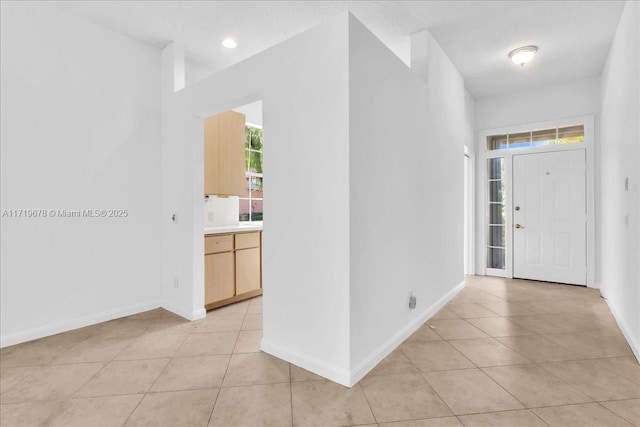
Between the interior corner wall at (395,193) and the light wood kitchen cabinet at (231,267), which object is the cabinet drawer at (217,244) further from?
the interior corner wall at (395,193)

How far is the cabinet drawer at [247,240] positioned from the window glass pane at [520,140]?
4.09m

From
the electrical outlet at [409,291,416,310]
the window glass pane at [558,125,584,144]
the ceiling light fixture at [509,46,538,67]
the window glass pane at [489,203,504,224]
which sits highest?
the ceiling light fixture at [509,46,538,67]

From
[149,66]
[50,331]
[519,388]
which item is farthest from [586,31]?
[50,331]

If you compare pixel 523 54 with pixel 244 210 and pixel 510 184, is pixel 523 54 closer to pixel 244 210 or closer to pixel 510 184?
pixel 510 184

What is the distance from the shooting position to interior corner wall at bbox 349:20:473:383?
216 cm

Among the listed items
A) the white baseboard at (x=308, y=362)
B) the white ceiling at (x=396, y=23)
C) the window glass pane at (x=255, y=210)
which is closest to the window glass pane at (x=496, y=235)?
the white ceiling at (x=396, y=23)

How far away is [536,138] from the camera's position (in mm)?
4922

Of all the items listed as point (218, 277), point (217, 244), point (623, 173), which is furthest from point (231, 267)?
point (623, 173)

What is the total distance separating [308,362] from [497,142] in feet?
15.3

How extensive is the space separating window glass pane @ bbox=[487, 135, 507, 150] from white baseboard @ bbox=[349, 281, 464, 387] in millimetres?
2768

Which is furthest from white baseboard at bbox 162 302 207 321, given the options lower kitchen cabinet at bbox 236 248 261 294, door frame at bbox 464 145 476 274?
door frame at bbox 464 145 476 274

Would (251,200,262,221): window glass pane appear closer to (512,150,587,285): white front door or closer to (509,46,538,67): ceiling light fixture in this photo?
(509,46,538,67): ceiling light fixture

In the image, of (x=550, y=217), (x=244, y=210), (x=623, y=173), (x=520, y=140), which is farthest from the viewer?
(x=520, y=140)

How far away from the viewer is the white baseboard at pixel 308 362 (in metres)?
2.11
